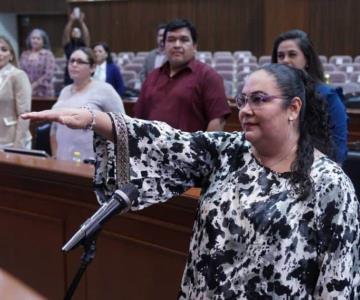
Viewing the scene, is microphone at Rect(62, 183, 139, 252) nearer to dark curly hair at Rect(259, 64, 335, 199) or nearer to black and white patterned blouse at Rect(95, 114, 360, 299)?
black and white patterned blouse at Rect(95, 114, 360, 299)

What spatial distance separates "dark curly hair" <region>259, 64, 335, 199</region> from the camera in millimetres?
1545

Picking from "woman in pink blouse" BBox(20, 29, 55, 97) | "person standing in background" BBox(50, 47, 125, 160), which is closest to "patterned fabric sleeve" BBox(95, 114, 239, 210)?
"person standing in background" BBox(50, 47, 125, 160)

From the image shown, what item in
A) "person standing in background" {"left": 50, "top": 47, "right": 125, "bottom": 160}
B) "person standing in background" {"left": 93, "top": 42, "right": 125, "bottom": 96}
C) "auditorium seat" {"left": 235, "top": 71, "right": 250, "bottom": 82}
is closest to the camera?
"person standing in background" {"left": 50, "top": 47, "right": 125, "bottom": 160}

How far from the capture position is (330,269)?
1.47 meters

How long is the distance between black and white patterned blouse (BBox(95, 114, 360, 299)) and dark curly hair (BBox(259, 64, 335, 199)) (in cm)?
2

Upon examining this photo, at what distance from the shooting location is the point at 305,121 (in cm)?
163

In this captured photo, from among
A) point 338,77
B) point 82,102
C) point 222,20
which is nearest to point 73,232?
point 82,102

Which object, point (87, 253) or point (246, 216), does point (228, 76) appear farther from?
point (87, 253)

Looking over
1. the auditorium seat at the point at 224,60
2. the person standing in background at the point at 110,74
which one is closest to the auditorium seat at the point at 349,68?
the auditorium seat at the point at 224,60

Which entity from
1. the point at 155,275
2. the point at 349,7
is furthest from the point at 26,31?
the point at 155,275

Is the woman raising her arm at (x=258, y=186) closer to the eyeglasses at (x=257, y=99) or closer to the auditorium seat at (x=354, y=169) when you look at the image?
the eyeglasses at (x=257, y=99)

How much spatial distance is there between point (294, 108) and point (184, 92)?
1.46m

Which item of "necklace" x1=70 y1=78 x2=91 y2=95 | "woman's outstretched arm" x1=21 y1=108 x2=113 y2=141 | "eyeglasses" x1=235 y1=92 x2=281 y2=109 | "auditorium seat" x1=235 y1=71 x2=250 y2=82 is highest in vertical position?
"eyeglasses" x1=235 y1=92 x2=281 y2=109

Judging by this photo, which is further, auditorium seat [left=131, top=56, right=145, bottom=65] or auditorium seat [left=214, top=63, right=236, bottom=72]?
auditorium seat [left=131, top=56, right=145, bottom=65]
